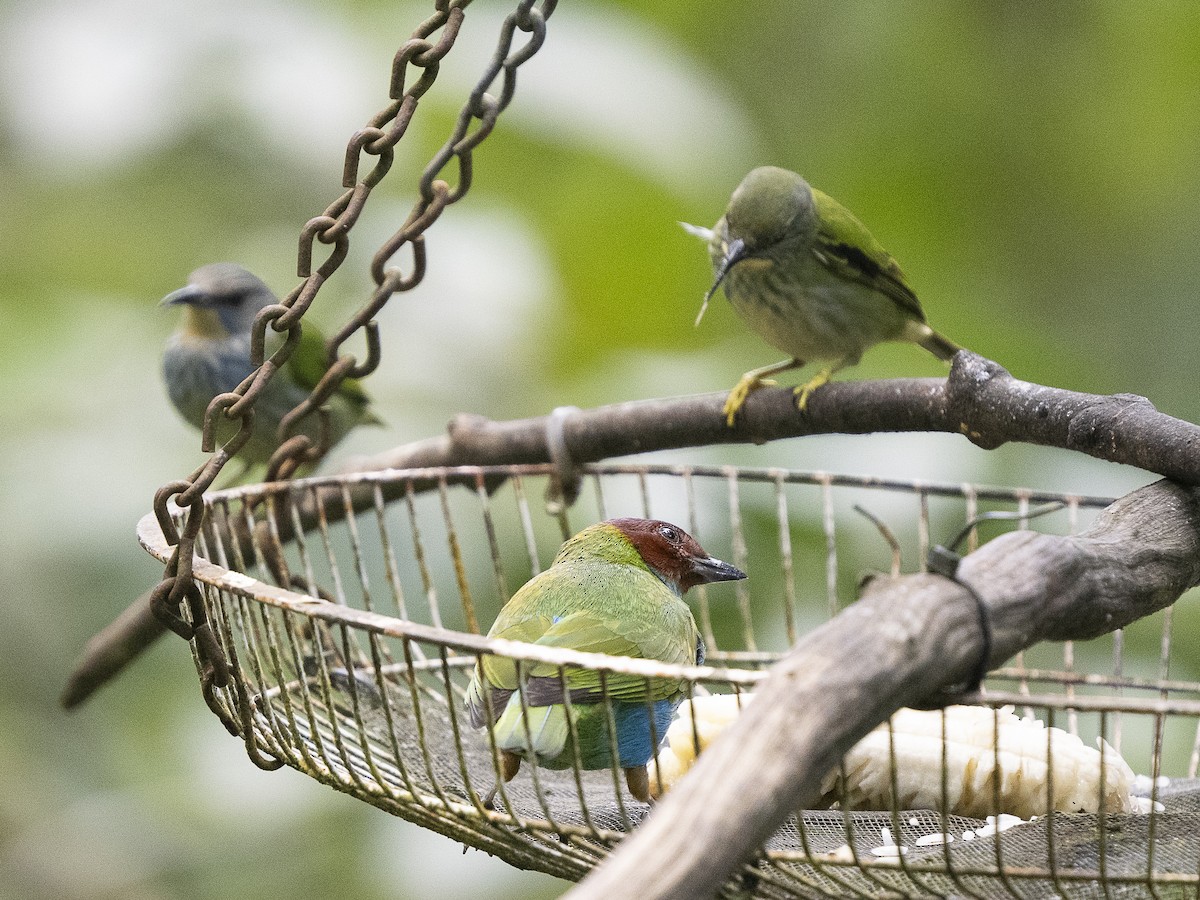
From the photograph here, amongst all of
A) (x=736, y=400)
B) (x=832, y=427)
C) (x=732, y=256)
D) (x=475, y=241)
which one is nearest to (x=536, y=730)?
(x=832, y=427)

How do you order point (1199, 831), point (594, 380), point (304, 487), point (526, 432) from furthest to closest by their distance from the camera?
point (594, 380), point (526, 432), point (304, 487), point (1199, 831)

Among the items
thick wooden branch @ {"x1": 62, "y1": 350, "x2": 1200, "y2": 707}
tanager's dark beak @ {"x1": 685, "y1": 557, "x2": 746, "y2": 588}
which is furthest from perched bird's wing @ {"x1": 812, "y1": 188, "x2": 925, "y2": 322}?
tanager's dark beak @ {"x1": 685, "y1": 557, "x2": 746, "y2": 588}

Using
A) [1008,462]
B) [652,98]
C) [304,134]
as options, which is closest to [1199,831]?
[1008,462]

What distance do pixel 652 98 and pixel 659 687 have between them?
110 inches

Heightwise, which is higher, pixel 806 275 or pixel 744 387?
pixel 806 275

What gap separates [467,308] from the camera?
3.85 m

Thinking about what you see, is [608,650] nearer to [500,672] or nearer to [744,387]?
[500,672]

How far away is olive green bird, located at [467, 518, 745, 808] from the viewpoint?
141 centimetres

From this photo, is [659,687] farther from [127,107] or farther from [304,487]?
[127,107]

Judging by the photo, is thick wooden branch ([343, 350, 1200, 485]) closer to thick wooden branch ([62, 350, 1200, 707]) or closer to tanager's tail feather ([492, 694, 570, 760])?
thick wooden branch ([62, 350, 1200, 707])

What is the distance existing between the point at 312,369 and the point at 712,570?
185 cm

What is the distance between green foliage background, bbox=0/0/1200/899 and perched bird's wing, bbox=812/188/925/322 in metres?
0.52

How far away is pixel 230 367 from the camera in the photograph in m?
3.48

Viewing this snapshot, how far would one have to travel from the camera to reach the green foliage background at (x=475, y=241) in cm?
359
